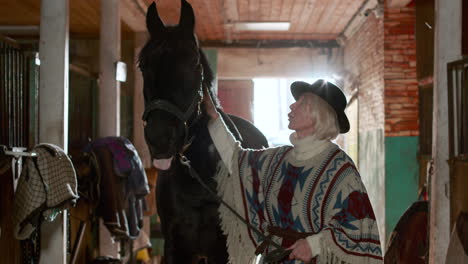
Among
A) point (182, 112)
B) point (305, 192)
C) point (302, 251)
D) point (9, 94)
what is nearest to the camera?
point (302, 251)

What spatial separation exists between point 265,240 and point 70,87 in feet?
14.6

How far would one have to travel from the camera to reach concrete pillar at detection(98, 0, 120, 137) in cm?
560

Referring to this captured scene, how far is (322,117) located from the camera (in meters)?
2.23

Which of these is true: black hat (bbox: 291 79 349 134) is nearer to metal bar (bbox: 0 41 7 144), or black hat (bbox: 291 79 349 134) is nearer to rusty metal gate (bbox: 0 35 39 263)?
rusty metal gate (bbox: 0 35 39 263)

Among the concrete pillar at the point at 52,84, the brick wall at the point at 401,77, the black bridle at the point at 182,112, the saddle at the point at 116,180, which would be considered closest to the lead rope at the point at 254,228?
the black bridle at the point at 182,112

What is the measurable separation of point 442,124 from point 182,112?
2066mm

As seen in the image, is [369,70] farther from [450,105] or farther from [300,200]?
[300,200]

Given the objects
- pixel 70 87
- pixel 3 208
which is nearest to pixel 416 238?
pixel 3 208

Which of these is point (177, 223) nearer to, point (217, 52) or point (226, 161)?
point (226, 161)

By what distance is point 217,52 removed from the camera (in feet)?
32.1

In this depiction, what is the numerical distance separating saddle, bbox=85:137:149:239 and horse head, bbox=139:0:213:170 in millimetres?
2303

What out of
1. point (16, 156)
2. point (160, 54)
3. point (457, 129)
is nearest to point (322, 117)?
point (160, 54)

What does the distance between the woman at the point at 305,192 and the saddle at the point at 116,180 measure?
2.35 metres

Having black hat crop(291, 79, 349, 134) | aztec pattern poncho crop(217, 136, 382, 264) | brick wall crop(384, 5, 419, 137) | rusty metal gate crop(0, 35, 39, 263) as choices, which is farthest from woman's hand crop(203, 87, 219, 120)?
brick wall crop(384, 5, 419, 137)
